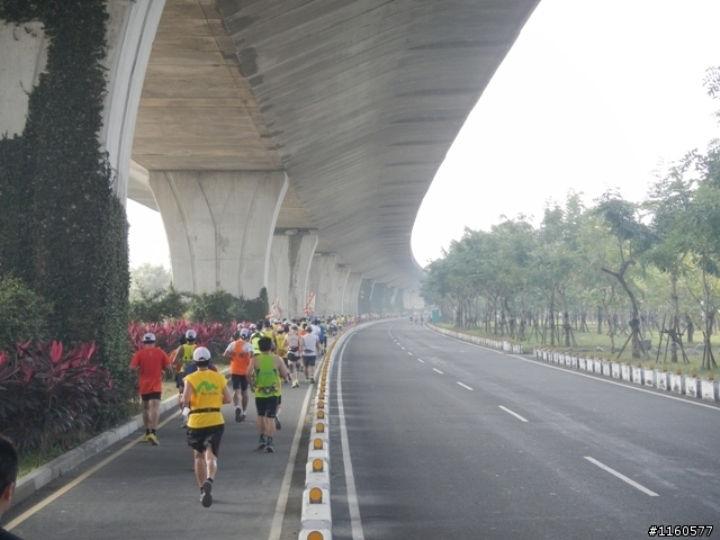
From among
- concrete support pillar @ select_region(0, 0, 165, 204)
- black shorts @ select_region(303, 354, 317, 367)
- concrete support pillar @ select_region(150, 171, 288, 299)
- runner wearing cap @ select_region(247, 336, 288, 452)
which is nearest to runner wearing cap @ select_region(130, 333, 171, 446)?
runner wearing cap @ select_region(247, 336, 288, 452)

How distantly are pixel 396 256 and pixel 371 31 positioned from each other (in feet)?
300

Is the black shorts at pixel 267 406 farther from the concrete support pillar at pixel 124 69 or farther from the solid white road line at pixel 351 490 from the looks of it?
the concrete support pillar at pixel 124 69

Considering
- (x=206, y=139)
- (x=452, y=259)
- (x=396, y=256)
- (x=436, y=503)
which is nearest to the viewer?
(x=436, y=503)

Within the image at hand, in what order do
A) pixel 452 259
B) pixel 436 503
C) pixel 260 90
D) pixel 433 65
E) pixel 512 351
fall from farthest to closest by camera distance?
pixel 452 259, pixel 512 351, pixel 433 65, pixel 260 90, pixel 436 503

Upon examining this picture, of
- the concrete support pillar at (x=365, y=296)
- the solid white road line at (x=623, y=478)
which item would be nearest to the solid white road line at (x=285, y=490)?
the solid white road line at (x=623, y=478)

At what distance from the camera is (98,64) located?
16.3 meters

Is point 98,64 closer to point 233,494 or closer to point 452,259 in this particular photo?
point 233,494

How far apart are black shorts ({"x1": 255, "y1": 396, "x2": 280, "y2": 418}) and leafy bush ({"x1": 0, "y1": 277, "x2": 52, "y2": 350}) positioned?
3.90 meters

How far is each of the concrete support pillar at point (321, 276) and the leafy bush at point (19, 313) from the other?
7396cm

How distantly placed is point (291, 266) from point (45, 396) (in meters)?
55.9

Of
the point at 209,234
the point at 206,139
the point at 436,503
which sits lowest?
the point at 436,503

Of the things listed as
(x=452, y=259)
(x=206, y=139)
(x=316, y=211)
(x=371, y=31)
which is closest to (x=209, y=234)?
(x=206, y=139)

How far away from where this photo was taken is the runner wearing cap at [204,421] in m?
10.2

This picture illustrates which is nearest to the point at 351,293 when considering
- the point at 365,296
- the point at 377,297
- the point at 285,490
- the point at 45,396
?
the point at 365,296
